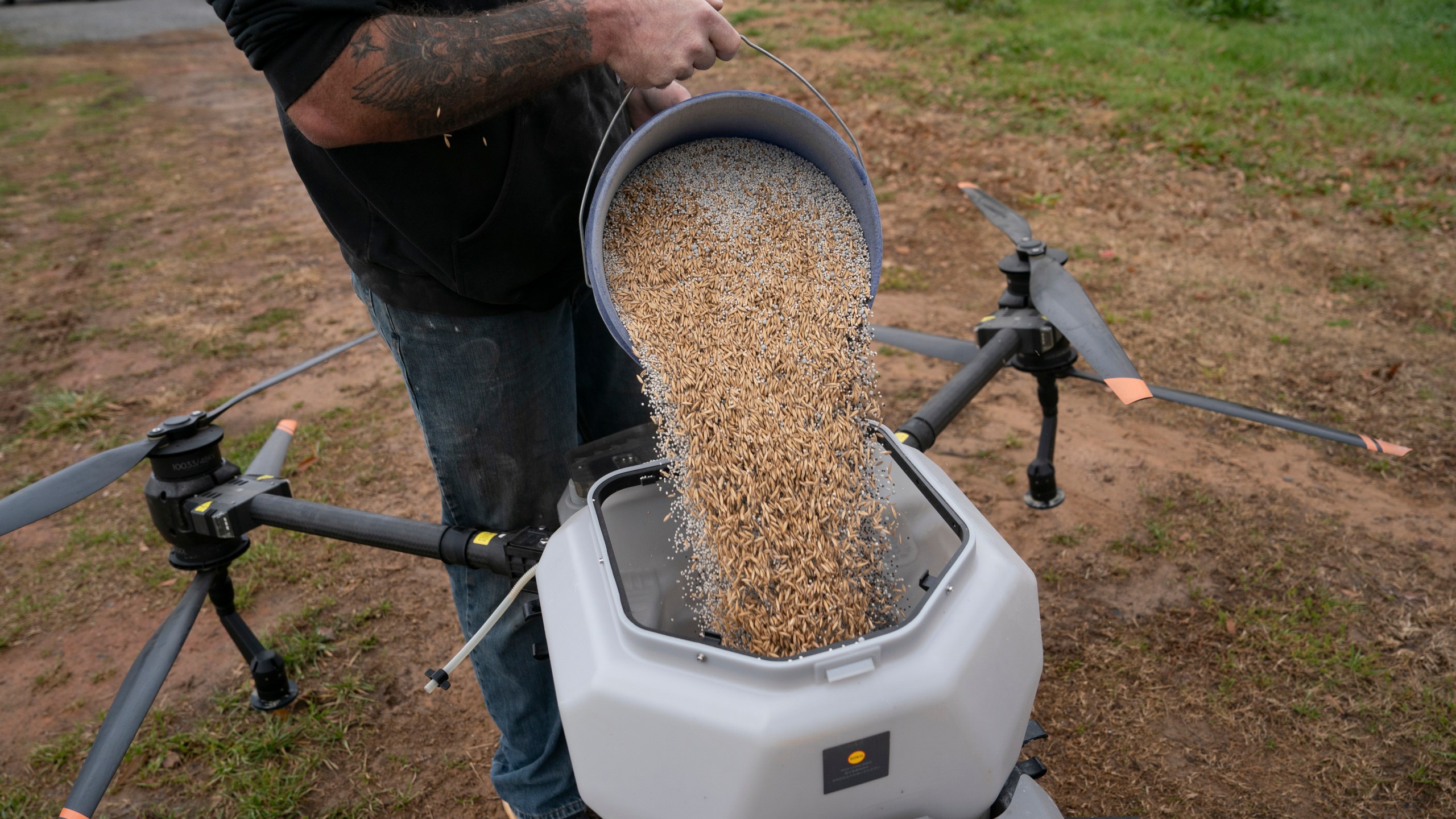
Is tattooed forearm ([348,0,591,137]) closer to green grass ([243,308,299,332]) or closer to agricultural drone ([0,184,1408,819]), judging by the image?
agricultural drone ([0,184,1408,819])

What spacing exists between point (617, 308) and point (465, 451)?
1.42 feet

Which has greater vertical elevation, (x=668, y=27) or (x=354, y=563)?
(x=668, y=27)

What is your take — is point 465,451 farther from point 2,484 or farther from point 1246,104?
point 1246,104

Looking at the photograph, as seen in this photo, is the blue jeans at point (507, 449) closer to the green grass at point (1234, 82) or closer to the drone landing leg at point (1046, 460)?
the drone landing leg at point (1046, 460)

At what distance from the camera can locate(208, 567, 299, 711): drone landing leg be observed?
2.19 metres

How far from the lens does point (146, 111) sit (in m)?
8.73

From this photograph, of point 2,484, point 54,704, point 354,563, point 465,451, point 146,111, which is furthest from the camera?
point 146,111

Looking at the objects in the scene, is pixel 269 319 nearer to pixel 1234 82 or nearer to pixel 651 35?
pixel 651 35

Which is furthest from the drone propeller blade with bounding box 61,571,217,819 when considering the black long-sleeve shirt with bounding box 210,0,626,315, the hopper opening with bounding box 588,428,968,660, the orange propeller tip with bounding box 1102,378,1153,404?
the orange propeller tip with bounding box 1102,378,1153,404

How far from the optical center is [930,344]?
2367 millimetres

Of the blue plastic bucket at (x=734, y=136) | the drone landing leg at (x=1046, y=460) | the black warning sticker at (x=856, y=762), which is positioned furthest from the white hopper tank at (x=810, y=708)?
the drone landing leg at (x=1046, y=460)

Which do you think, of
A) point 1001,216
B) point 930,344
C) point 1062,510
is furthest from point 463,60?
point 1062,510

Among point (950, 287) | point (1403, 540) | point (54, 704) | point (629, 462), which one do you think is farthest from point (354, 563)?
point (1403, 540)

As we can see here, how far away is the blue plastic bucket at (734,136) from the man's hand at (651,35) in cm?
6
